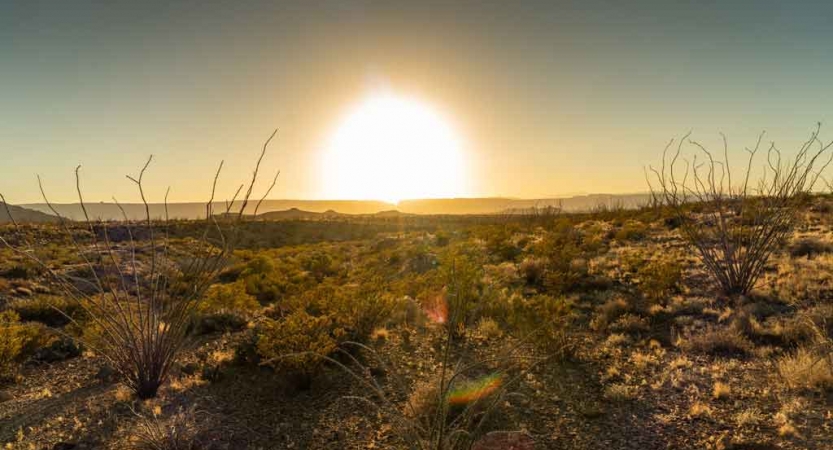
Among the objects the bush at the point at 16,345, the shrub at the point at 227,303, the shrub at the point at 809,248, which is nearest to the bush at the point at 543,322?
the shrub at the point at 227,303

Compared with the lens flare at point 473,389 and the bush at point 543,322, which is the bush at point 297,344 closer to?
the lens flare at point 473,389

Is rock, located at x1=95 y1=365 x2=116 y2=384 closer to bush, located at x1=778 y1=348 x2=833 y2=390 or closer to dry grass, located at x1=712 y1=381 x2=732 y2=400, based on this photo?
dry grass, located at x1=712 y1=381 x2=732 y2=400

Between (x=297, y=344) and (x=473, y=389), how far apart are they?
2.89 metres

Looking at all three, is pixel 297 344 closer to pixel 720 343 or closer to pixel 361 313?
pixel 361 313

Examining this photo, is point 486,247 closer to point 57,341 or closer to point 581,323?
point 581,323

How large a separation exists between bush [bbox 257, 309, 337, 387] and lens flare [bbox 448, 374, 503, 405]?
207cm

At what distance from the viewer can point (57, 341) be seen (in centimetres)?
807

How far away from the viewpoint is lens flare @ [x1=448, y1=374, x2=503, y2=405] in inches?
220

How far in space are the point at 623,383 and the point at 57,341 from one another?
10237 millimetres

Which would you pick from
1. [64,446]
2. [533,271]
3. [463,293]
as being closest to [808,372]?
[463,293]

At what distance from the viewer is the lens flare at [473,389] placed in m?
5.58

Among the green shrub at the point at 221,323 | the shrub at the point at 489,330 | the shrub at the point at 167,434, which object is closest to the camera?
the shrub at the point at 167,434

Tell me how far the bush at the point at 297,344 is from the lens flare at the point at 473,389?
2.07 m

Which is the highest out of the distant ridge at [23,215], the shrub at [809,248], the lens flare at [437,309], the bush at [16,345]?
the distant ridge at [23,215]
